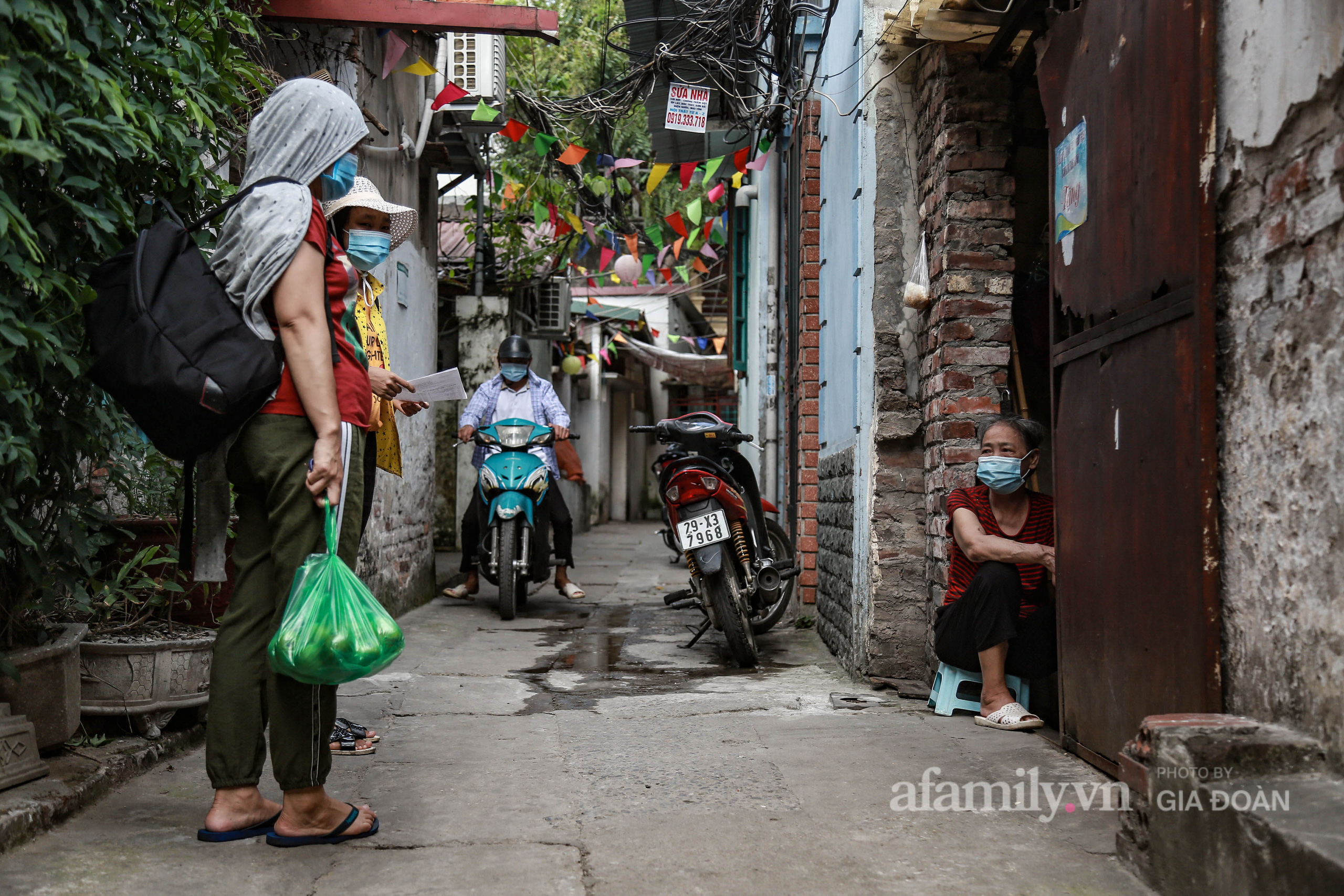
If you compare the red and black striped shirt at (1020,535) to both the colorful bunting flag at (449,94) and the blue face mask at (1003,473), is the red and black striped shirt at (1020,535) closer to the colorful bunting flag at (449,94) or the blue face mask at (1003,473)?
the blue face mask at (1003,473)

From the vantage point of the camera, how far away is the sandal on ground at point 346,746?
131 inches

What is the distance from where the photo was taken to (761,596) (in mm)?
5715

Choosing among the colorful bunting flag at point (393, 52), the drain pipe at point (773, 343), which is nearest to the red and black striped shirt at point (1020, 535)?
the colorful bunting flag at point (393, 52)

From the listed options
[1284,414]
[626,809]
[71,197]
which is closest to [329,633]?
[626,809]

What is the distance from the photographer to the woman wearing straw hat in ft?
9.74

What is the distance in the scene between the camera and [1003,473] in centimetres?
372

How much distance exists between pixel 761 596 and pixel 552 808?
10.0ft

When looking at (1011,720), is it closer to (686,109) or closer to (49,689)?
(49,689)

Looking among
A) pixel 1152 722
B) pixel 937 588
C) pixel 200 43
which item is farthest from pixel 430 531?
pixel 1152 722

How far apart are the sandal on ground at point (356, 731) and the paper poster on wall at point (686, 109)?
4990 mm

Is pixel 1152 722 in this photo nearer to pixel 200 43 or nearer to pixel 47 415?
pixel 47 415

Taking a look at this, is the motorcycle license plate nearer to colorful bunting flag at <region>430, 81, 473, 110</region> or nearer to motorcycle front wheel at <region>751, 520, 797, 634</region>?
motorcycle front wheel at <region>751, 520, 797, 634</region>

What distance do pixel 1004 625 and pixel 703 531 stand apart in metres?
1.62

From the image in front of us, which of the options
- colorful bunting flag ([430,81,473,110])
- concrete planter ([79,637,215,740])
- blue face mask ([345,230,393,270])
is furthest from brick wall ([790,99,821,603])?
concrete planter ([79,637,215,740])
